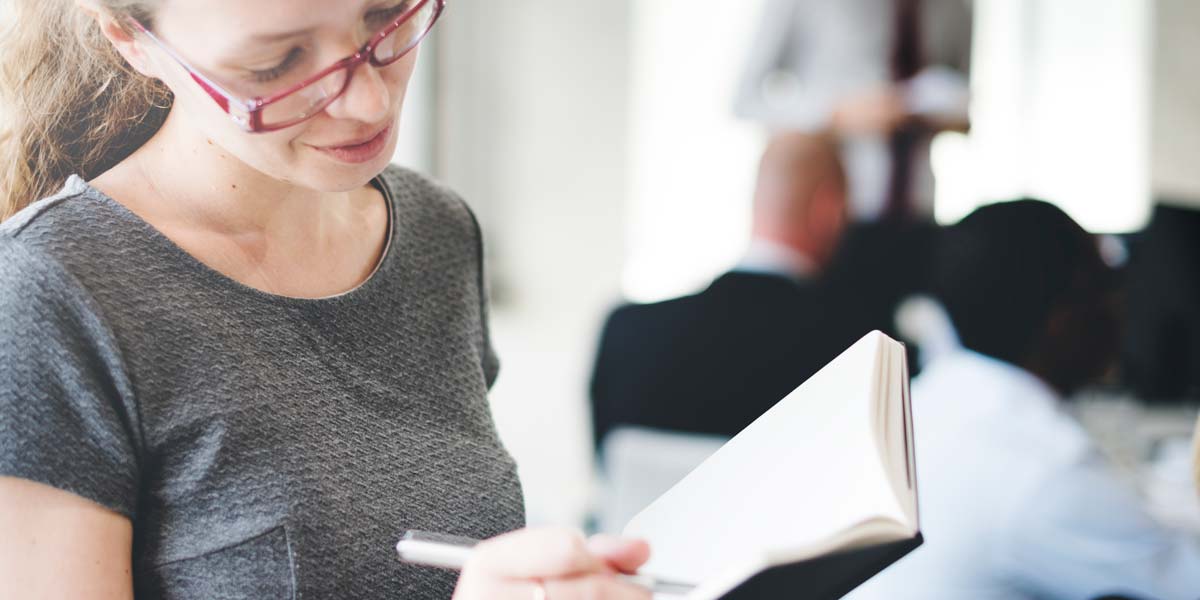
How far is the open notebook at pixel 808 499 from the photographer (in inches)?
23.6

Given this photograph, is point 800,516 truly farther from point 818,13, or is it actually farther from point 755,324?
→ point 818,13

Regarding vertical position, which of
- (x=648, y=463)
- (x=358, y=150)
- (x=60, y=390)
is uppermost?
(x=358, y=150)

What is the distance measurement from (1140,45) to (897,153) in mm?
911

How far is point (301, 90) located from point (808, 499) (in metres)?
0.43

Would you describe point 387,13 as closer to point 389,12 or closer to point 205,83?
point 389,12

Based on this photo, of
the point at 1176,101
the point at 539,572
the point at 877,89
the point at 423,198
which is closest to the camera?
the point at 539,572

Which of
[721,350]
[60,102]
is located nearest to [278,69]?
[60,102]

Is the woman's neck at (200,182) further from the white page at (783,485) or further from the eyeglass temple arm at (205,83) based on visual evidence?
the white page at (783,485)

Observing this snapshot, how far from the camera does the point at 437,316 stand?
3.14 feet

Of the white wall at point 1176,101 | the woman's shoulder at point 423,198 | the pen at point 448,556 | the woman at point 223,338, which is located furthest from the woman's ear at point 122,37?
the white wall at point 1176,101

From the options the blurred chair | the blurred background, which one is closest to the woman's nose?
the blurred chair

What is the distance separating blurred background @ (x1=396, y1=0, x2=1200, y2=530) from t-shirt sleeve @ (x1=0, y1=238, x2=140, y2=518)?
7.62 feet

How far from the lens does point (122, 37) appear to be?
742 millimetres

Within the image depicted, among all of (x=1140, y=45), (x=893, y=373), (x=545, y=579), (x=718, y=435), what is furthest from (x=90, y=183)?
(x=1140, y=45)
